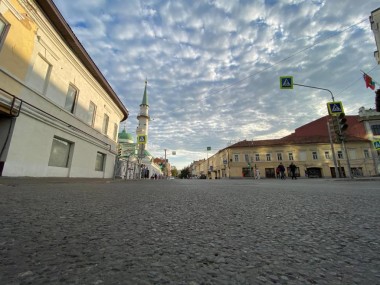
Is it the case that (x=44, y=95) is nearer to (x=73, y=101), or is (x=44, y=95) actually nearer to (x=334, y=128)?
(x=73, y=101)

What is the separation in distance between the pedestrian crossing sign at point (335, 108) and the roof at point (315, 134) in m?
29.1

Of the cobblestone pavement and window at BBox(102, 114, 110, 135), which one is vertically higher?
window at BBox(102, 114, 110, 135)

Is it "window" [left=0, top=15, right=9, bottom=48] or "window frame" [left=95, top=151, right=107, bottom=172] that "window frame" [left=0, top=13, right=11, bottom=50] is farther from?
"window frame" [left=95, top=151, right=107, bottom=172]

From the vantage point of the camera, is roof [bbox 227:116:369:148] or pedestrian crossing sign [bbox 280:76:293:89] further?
roof [bbox 227:116:369:148]

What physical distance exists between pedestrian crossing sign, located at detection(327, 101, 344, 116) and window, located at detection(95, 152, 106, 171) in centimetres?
1410

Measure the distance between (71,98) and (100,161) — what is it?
16.8 ft

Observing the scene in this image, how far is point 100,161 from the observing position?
13562mm

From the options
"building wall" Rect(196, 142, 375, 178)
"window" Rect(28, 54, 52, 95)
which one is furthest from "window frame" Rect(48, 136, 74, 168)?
"building wall" Rect(196, 142, 375, 178)

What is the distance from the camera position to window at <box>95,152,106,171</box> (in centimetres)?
1290

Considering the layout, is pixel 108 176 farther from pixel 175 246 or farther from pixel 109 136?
pixel 175 246

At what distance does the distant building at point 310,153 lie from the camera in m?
35.6

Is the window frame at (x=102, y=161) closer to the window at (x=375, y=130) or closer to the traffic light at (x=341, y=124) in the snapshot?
the traffic light at (x=341, y=124)

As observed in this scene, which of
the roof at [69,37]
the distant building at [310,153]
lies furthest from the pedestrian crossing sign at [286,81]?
the distant building at [310,153]

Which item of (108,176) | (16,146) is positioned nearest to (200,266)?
(16,146)
